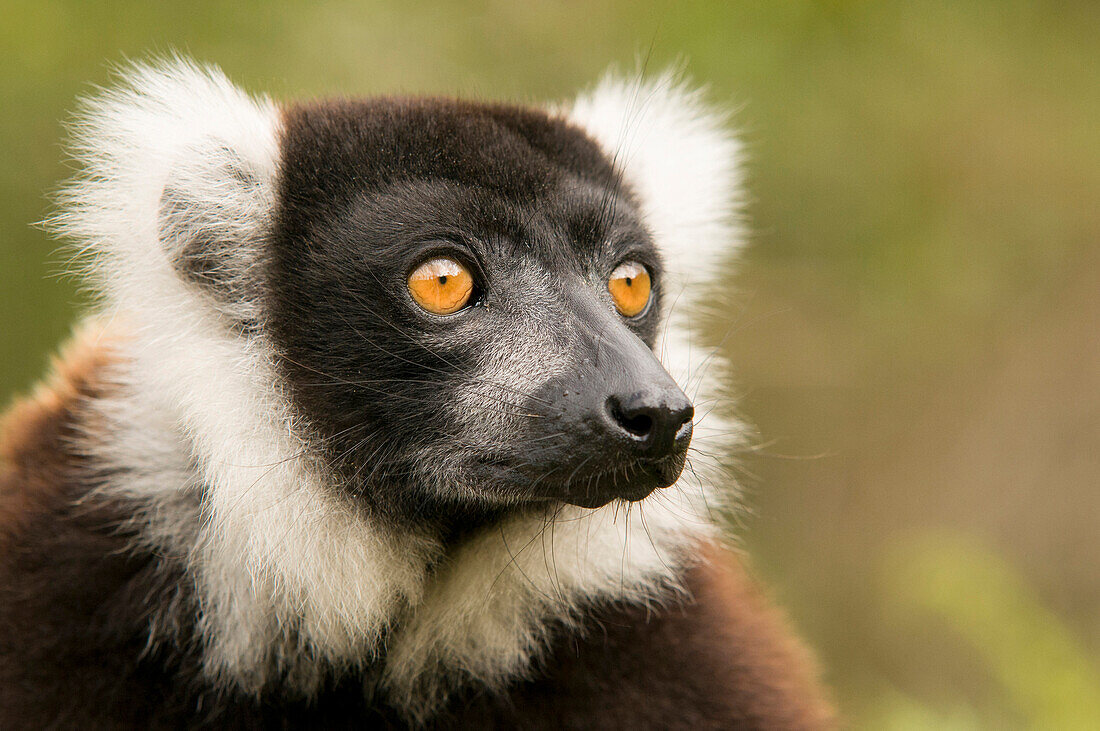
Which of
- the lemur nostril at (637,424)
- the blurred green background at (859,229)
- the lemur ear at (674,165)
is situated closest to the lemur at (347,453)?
the lemur nostril at (637,424)

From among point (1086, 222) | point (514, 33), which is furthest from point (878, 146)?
point (514, 33)

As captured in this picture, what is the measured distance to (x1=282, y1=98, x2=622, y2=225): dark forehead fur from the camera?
3.40m

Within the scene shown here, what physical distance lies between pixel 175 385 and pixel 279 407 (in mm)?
304

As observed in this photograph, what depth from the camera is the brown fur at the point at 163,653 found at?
3.18m

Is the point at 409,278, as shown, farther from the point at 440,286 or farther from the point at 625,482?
the point at 625,482

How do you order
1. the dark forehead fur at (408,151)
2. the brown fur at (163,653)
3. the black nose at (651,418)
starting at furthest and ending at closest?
the dark forehead fur at (408,151) < the brown fur at (163,653) < the black nose at (651,418)

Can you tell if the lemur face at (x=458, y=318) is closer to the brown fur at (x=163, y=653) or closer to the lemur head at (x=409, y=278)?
the lemur head at (x=409, y=278)

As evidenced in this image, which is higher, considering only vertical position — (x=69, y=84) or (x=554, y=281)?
(x=69, y=84)

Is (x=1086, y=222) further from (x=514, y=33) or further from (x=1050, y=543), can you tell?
(x=514, y=33)

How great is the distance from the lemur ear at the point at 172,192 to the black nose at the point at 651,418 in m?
1.26

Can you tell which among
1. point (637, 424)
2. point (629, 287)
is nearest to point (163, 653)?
point (637, 424)

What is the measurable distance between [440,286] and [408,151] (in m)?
0.53

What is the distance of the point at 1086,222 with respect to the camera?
8617 mm

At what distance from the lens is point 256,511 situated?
3.01 meters
